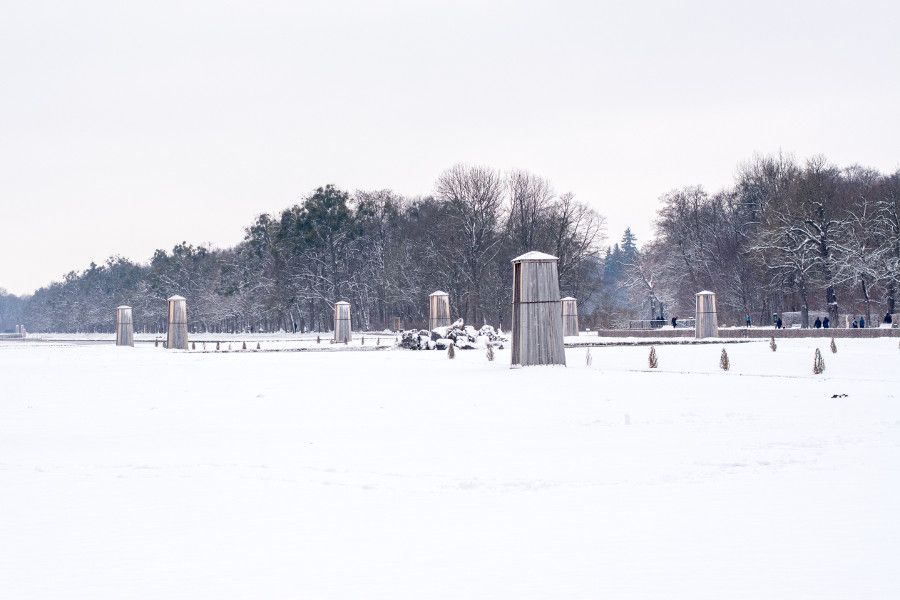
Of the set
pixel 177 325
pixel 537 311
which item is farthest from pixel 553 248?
pixel 537 311

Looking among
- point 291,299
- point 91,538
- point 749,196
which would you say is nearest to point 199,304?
point 291,299

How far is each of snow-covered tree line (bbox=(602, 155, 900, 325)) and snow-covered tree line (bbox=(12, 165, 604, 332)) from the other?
22.1ft

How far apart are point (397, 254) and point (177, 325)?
31.0m

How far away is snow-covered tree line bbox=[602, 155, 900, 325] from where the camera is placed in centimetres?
4647

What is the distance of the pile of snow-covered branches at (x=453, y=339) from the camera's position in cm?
3635

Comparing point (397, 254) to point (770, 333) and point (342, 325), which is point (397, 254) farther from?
point (770, 333)


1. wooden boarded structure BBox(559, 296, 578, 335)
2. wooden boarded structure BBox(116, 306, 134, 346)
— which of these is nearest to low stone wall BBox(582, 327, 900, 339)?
wooden boarded structure BBox(559, 296, 578, 335)

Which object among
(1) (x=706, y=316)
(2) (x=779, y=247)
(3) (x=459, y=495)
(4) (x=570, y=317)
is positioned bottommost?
(3) (x=459, y=495)

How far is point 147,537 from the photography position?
6.28 metres

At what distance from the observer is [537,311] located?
20.6 m

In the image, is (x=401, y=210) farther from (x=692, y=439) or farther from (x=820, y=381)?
(x=692, y=439)

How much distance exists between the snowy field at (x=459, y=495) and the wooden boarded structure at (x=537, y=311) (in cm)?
465

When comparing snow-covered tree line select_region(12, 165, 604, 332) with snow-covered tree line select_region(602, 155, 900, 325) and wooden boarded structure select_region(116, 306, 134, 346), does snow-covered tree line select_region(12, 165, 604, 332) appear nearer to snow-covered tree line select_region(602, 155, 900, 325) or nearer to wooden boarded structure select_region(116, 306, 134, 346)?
snow-covered tree line select_region(602, 155, 900, 325)

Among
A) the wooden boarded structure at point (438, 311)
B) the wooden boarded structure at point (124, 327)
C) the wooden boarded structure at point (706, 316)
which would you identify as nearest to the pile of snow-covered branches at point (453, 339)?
the wooden boarded structure at point (438, 311)
